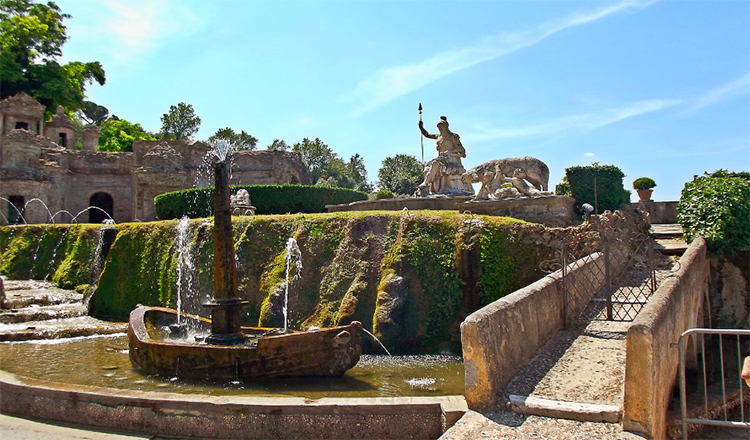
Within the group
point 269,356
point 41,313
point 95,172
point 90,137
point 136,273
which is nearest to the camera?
point 269,356

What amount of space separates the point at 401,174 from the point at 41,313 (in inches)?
1726

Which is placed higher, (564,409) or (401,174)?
(401,174)

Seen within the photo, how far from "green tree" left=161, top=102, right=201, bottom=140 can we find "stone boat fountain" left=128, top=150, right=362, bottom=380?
57.9 m

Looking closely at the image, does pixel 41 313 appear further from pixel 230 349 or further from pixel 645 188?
pixel 645 188

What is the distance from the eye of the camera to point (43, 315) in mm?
13328

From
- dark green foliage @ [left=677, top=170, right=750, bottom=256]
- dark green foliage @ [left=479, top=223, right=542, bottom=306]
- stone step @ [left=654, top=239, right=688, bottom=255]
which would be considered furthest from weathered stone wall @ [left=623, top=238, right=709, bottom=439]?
dark green foliage @ [left=677, top=170, right=750, bottom=256]

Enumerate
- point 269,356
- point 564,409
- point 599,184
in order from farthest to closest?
point 599,184 < point 269,356 < point 564,409

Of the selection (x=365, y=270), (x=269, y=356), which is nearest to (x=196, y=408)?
(x=269, y=356)

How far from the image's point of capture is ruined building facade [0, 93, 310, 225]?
95.6 feet

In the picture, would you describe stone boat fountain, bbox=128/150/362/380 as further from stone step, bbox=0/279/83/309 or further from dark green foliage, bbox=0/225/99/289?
dark green foliage, bbox=0/225/99/289

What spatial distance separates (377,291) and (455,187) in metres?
6.59

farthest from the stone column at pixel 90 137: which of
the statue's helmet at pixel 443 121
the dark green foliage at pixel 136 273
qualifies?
the statue's helmet at pixel 443 121

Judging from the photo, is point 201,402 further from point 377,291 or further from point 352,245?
point 352,245

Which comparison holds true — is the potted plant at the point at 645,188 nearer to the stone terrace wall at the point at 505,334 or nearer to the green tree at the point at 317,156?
the stone terrace wall at the point at 505,334
